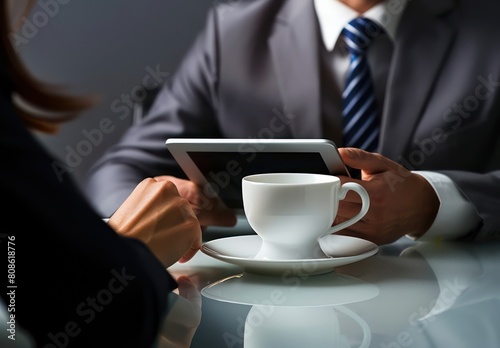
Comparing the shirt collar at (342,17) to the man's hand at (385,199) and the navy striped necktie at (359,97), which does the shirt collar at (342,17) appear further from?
the man's hand at (385,199)

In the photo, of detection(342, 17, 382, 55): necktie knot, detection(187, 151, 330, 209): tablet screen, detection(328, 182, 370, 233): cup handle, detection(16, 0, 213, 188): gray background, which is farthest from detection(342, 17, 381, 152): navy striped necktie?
detection(16, 0, 213, 188): gray background

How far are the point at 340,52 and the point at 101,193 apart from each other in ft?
2.24

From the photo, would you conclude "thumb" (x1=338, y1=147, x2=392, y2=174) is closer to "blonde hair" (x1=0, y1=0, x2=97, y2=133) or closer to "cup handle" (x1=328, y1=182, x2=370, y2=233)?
"cup handle" (x1=328, y1=182, x2=370, y2=233)

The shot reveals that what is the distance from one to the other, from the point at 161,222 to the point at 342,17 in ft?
3.18

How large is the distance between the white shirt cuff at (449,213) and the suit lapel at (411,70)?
1.45ft

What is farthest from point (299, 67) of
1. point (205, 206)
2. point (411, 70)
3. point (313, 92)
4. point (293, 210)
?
point (293, 210)

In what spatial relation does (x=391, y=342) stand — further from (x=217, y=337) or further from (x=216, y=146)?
(x=216, y=146)

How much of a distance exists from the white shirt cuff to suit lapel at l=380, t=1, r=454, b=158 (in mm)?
442

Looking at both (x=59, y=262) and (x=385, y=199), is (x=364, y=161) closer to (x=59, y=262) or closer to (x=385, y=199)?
(x=385, y=199)

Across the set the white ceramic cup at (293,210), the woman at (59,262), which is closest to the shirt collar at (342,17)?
the white ceramic cup at (293,210)

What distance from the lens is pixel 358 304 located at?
2.27 feet

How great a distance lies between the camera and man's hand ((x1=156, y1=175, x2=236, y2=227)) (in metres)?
0.99

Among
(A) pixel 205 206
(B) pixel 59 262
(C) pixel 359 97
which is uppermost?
(B) pixel 59 262

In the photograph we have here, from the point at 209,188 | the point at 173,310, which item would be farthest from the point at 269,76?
the point at 173,310
